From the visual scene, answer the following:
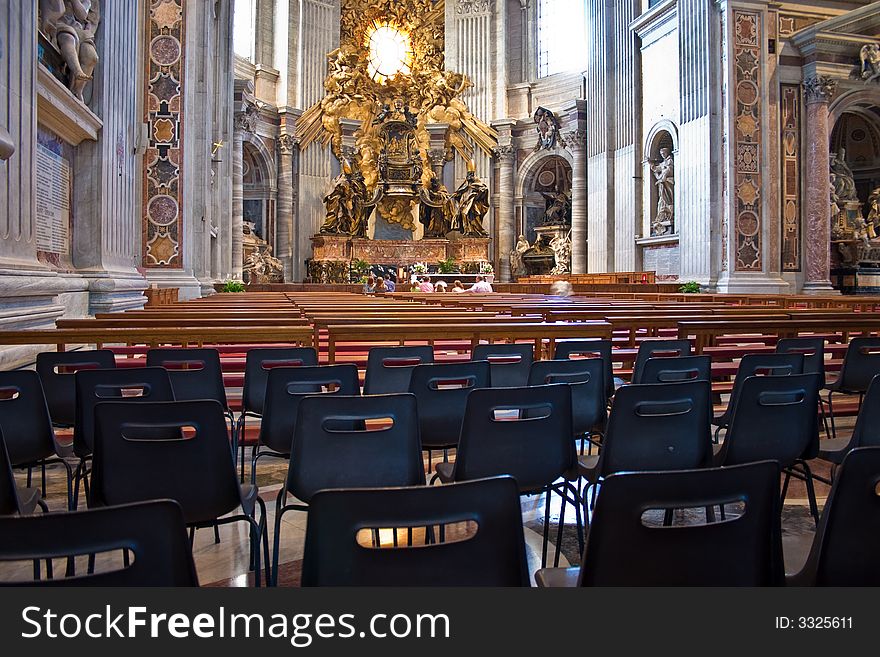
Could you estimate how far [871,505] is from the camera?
1449 mm

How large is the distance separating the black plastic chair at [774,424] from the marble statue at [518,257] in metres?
23.2

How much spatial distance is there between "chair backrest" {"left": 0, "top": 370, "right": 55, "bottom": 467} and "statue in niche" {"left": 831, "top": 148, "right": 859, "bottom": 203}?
754 inches

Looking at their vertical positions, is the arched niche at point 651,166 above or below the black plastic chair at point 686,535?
above

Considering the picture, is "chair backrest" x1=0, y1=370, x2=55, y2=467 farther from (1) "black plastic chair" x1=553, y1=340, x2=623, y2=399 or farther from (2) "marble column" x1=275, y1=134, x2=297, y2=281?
(2) "marble column" x1=275, y1=134, x2=297, y2=281

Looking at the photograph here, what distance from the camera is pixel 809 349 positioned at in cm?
460

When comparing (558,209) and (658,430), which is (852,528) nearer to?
(658,430)

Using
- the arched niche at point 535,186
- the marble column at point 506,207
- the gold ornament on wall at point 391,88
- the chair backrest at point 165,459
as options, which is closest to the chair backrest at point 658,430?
the chair backrest at point 165,459

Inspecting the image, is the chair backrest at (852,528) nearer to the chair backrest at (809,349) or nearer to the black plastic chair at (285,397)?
the black plastic chair at (285,397)

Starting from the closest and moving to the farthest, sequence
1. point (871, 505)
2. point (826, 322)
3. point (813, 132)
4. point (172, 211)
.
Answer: point (871, 505) < point (826, 322) < point (172, 211) < point (813, 132)

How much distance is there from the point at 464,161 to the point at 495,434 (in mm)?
25809

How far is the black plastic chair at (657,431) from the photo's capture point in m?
2.53

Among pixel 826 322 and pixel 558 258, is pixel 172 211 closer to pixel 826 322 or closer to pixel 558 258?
pixel 826 322

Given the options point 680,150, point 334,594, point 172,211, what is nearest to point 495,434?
point 334,594

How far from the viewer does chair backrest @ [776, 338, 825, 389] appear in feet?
14.1
